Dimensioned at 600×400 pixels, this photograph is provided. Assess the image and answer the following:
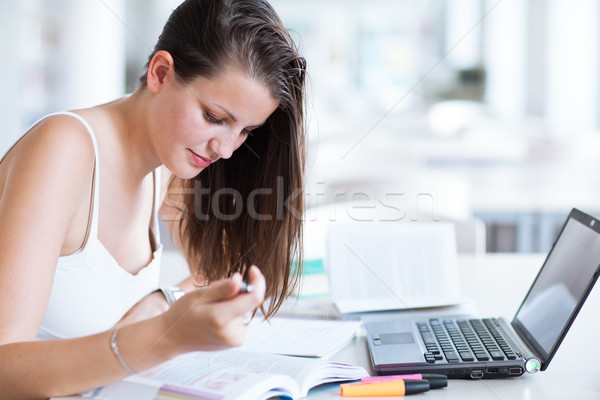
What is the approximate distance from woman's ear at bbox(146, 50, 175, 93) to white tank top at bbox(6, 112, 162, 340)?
0.40ft

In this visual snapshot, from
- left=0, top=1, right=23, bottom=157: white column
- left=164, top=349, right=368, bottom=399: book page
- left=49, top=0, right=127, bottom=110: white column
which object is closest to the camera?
left=164, top=349, right=368, bottom=399: book page

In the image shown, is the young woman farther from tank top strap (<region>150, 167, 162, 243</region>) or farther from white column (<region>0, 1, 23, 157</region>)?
white column (<region>0, 1, 23, 157</region>)

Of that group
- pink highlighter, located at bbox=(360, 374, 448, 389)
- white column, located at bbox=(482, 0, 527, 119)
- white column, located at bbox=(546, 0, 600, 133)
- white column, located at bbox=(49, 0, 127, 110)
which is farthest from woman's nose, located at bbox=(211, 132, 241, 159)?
white column, located at bbox=(482, 0, 527, 119)

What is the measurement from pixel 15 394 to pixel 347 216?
114cm

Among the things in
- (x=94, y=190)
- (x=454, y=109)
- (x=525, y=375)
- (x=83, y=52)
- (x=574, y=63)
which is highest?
(x=574, y=63)

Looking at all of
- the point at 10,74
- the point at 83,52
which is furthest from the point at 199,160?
the point at 83,52

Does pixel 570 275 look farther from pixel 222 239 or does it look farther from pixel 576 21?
pixel 576 21

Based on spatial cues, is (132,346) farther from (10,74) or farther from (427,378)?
(10,74)

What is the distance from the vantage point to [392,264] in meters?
1.26

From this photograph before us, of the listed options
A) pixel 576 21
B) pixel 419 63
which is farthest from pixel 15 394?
pixel 419 63

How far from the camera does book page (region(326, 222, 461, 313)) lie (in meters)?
1.22

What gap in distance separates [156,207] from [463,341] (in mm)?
632

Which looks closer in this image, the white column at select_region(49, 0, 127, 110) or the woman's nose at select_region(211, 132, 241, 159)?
the woman's nose at select_region(211, 132, 241, 159)

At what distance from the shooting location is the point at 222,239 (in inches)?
50.8
